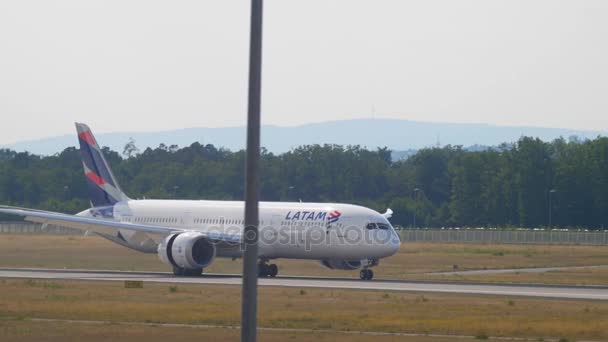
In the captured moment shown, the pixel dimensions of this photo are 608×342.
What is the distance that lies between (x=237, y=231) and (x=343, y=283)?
9.06 metres

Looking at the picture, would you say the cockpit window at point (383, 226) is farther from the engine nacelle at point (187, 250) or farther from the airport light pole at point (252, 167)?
the airport light pole at point (252, 167)

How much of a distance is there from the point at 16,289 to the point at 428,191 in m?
130

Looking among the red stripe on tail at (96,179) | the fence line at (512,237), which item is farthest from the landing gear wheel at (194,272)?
the fence line at (512,237)

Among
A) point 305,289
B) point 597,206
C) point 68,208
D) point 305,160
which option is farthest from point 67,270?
point 305,160

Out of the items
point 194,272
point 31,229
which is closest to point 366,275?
point 194,272

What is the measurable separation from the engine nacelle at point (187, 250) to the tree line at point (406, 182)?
7713cm

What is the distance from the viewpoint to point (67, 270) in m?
64.0

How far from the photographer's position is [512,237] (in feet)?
358

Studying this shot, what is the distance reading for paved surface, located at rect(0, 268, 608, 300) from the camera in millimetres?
47688

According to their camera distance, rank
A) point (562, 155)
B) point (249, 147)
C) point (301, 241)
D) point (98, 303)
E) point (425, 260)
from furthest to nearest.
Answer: point (562, 155) < point (425, 260) < point (301, 241) < point (98, 303) < point (249, 147)

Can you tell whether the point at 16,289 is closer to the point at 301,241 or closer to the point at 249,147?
the point at 301,241

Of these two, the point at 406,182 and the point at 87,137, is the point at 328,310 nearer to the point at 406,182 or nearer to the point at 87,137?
the point at 87,137

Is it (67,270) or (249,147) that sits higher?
(249,147)

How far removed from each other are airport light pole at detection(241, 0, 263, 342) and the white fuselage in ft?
119
